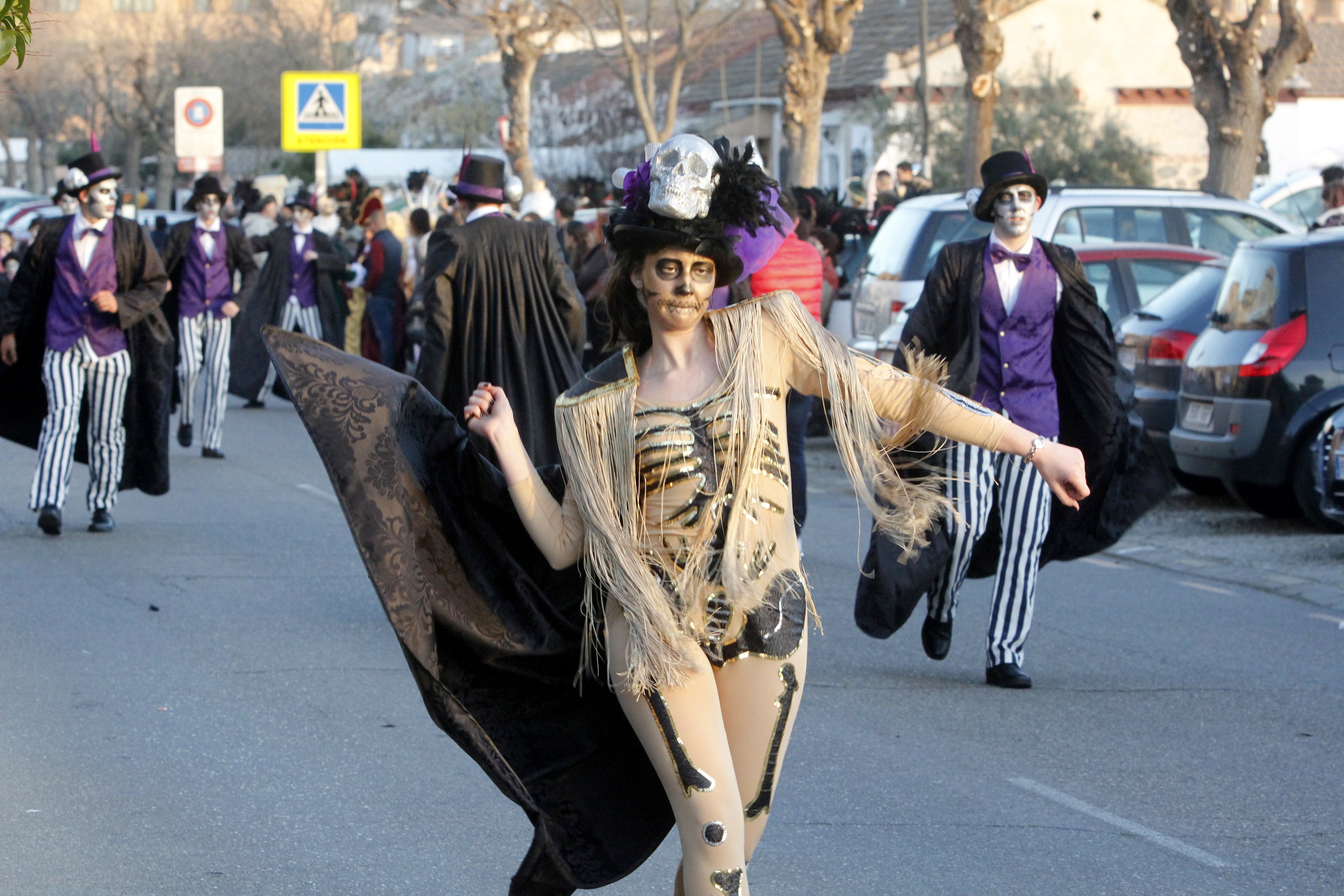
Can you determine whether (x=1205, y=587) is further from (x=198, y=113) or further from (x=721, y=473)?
(x=198, y=113)

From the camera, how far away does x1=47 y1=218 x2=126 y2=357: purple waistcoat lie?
9.77 meters

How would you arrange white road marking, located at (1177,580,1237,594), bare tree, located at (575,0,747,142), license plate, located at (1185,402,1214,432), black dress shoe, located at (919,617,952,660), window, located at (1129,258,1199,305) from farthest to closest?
bare tree, located at (575,0,747,142), window, located at (1129,258,1199,305), license plate, located at (1185,402,1214,432), white road marking, located at (1177,580,1237,594), black dress shoe, located at (919,617,952,660)

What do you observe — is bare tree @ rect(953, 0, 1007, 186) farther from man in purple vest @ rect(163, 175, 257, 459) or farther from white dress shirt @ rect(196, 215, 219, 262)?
white dress shirt @ rect(196, 215, 219, 262)

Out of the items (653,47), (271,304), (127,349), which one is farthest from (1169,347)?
(653,47)

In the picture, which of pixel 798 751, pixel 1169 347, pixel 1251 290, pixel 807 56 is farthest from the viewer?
pixel 807 56

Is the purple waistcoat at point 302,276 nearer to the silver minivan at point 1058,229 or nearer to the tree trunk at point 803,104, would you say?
the silver minivan at point 1058,229

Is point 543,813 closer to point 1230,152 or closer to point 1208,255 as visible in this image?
point 1208,255

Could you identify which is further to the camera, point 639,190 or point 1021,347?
point 1021,347

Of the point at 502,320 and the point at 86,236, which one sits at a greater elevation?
the point at 86,236

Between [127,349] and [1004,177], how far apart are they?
5.51 m

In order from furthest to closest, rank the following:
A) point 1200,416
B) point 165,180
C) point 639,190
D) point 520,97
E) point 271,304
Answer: point 165,180 → point 520,97 → point 271,304 → point 1200,416 → point 639,190

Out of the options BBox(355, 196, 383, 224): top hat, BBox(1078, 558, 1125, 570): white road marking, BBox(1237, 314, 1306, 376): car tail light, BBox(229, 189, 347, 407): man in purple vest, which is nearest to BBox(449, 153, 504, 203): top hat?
BBox(1078, 558, 1125, 570): white road marking

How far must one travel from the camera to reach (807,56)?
2345 centimetres

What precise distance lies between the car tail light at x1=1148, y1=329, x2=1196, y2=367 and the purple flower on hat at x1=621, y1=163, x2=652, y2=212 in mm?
8384
